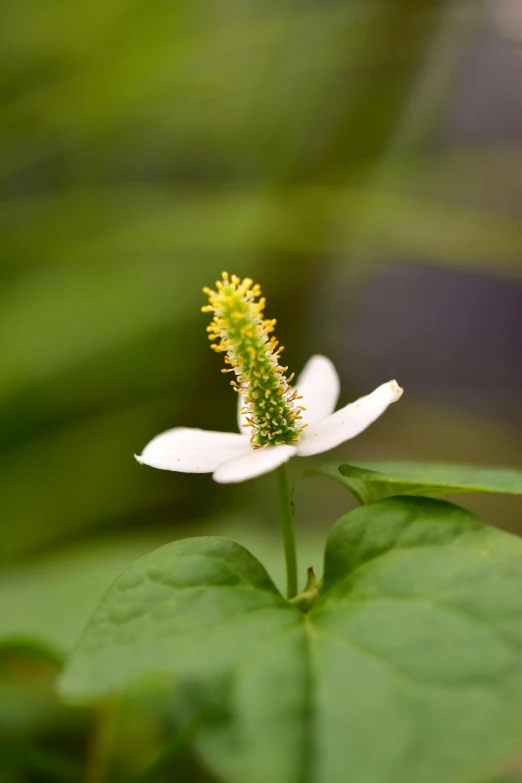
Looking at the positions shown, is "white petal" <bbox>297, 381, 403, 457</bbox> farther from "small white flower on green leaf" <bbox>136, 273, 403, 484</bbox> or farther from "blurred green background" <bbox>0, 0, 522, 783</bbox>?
"blurred green background" <bbox>0, 0, 522, 783</bbox>

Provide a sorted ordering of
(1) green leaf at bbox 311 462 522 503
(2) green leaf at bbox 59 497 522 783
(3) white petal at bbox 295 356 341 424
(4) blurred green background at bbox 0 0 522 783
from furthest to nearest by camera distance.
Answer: (4) blurred green background at bbox 0 0 522 783 < (3) white petal at bbox 295 356 341 424 < (1) green leaf at bbox 311 462 522 503 < (2) green leaf at bbox 59 497 522 783

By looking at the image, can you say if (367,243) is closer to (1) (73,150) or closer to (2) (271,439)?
(1) (73,150)

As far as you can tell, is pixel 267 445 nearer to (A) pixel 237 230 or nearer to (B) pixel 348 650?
(B) pixel 348 650

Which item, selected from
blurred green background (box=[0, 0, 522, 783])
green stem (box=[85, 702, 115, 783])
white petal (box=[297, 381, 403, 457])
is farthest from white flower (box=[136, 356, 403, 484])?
blurred green background (box=[0, 0, 522, 783])

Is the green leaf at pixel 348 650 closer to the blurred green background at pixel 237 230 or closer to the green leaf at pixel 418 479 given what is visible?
the green leaf at pixel 418 479

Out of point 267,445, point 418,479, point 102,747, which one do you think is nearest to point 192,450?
point 267,445

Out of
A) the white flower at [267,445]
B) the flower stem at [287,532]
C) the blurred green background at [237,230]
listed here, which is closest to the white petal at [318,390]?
the white flower at [267,445]
